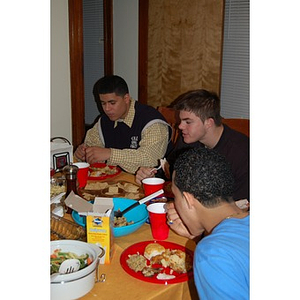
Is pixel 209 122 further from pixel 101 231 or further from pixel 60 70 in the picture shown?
pixel 60 70

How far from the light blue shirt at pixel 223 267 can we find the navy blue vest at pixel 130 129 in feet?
5.62

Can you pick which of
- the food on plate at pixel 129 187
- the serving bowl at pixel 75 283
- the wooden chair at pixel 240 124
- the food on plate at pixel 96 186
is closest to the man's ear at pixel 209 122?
the wooden chair at pixel 240 124

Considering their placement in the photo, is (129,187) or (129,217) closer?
(129,217)

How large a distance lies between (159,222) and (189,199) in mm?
302

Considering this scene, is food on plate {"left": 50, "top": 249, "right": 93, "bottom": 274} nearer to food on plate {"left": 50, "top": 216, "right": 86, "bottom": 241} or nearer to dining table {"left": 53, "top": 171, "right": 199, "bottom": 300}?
dining table {"left": 53, "top": 171, "right": 199, "bottom": 300}

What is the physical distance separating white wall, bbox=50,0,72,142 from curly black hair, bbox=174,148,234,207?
223 cm

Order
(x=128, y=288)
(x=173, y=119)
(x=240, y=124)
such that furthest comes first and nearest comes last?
(x=173, y=119), (x=240, y=124), (x=128, y=288)

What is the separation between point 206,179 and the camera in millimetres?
1158

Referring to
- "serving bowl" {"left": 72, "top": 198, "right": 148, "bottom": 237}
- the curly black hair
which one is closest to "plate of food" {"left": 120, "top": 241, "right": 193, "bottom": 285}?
"serving bowl" {"left": 72, "top": 198, "right": 148, "bottom": 237}

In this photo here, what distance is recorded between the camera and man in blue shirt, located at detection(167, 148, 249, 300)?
0.95m

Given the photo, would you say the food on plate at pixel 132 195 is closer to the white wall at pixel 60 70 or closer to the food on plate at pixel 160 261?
the food on plate at pixel 160 261

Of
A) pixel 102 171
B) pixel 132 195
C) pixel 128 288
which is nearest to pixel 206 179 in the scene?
pixel 128 288
